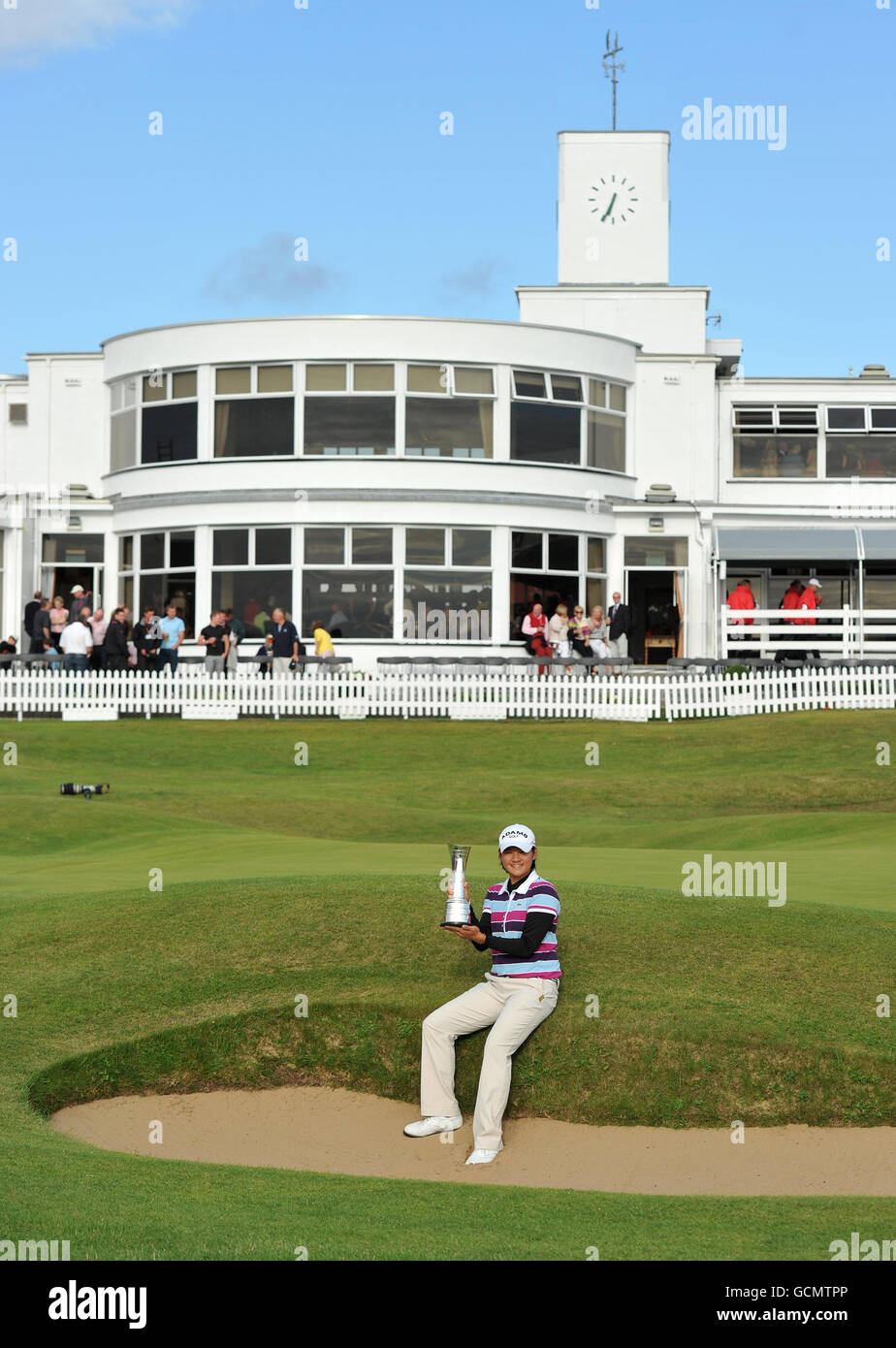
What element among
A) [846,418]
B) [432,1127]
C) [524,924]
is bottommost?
[432,1127]

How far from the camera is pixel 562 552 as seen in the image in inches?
1467

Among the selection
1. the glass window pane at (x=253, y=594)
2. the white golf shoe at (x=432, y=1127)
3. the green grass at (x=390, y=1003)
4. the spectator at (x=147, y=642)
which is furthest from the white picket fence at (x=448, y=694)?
the white golf shoe at (x=432, y=1127)

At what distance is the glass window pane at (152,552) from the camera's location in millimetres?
37156

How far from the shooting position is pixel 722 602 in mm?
37844

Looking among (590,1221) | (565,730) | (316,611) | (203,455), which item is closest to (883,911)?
(590,1221)

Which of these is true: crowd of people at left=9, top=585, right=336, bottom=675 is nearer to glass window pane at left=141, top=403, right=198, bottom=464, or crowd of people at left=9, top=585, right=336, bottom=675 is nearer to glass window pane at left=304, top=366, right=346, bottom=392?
glass window pane at left=141, top=403, right=198, bottom=464

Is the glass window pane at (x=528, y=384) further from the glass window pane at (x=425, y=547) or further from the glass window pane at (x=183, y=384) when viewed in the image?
the glass window pane at (x=183, y=384)

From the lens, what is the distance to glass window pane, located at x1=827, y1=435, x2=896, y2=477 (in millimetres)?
40500

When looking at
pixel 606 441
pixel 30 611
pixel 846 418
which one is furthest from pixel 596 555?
pixel 30 611

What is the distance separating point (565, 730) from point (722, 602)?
8.84m

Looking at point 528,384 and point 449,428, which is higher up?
point 528,384

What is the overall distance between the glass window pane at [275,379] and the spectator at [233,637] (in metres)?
5.22

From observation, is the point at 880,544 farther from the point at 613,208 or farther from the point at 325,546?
the point at 325,546

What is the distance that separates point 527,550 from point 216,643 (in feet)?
25.3
